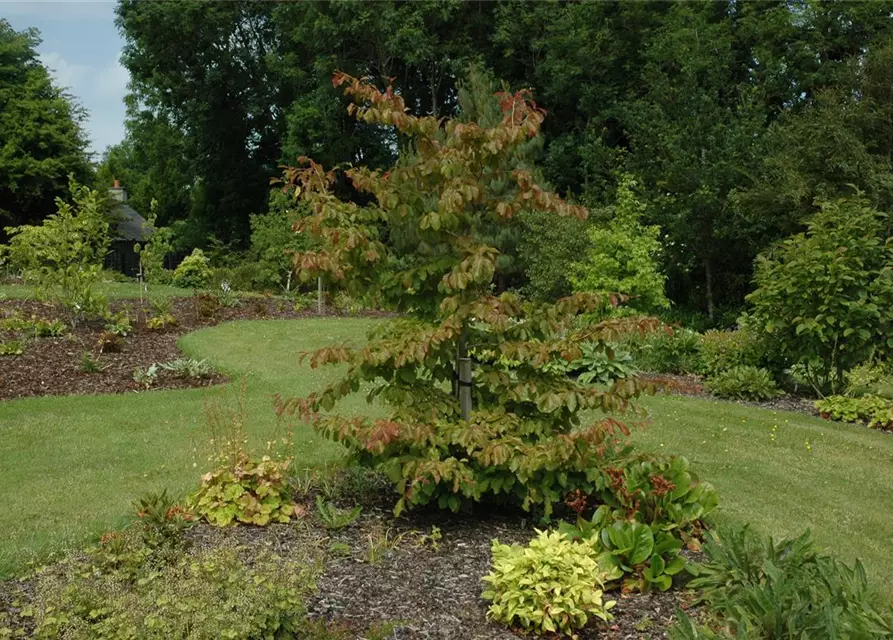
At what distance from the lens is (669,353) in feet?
36.4

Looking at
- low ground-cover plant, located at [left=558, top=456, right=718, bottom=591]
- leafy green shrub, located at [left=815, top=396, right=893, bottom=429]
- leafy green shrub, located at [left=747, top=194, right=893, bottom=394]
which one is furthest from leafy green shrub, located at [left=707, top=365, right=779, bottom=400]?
low ground-cover plant, located at [left=558, top=456, right=718, bottom=591]

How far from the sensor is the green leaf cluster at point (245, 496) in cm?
464

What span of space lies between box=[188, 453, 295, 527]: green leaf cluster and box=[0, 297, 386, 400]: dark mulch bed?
15.8 ft

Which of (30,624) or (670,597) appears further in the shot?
(670,597)

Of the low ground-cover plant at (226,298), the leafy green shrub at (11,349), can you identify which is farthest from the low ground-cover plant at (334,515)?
the low ground-cover plant at (226,298)

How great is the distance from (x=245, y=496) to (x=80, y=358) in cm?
649

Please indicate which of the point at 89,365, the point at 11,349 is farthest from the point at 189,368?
the point at 11,349

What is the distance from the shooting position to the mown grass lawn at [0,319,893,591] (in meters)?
5.20

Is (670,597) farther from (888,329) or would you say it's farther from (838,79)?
(838,79)

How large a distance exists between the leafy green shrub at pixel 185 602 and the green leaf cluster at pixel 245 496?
873mm

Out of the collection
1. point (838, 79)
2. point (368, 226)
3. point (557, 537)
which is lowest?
point (557, 537)

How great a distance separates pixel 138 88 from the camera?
36094 mm

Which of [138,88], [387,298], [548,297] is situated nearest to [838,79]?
[548,297]

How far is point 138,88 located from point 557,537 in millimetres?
37081
